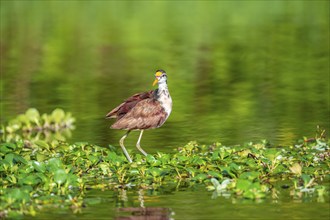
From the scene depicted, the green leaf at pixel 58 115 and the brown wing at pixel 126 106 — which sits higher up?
the brown wing at pixel 126 106

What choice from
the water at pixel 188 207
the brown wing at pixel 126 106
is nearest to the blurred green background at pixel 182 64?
the brown wing at pixel 126 106

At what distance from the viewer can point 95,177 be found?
1474 cm

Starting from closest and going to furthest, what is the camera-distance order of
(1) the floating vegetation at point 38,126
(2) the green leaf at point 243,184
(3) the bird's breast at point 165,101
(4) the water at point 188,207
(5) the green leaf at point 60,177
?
(4) the water at point 188,207
(2) the green leaf at point 243,184
(5) the green leaf at point 60,177
(3) the bird's breast at point 165,101
(1) the floating vegetation at point 38,126

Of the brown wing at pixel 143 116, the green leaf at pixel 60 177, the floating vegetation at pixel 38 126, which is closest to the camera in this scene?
the green leaf at pixel 60 177

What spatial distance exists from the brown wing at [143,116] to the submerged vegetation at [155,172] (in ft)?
1.42

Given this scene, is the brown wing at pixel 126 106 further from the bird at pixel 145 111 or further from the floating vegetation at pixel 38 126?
the floating vegetation at pixel 38 126

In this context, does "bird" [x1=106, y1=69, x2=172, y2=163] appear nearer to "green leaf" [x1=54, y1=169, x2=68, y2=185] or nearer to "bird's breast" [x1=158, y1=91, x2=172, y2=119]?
"bird's breast" [x1=158, y1=91, x2=172, y2=119]

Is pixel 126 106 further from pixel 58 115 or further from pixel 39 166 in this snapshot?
pixel 58 115

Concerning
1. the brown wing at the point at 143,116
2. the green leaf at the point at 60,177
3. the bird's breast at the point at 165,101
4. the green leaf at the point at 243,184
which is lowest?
the green leaf at the point at 243,184

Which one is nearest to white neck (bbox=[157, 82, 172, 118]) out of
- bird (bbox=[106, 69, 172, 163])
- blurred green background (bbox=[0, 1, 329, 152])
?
bird (bbox=[106, 69, 172, 163])

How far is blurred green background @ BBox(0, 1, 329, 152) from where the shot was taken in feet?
66.2

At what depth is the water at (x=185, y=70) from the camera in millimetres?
18375

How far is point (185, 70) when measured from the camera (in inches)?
1148

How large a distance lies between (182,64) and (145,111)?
1454cm
